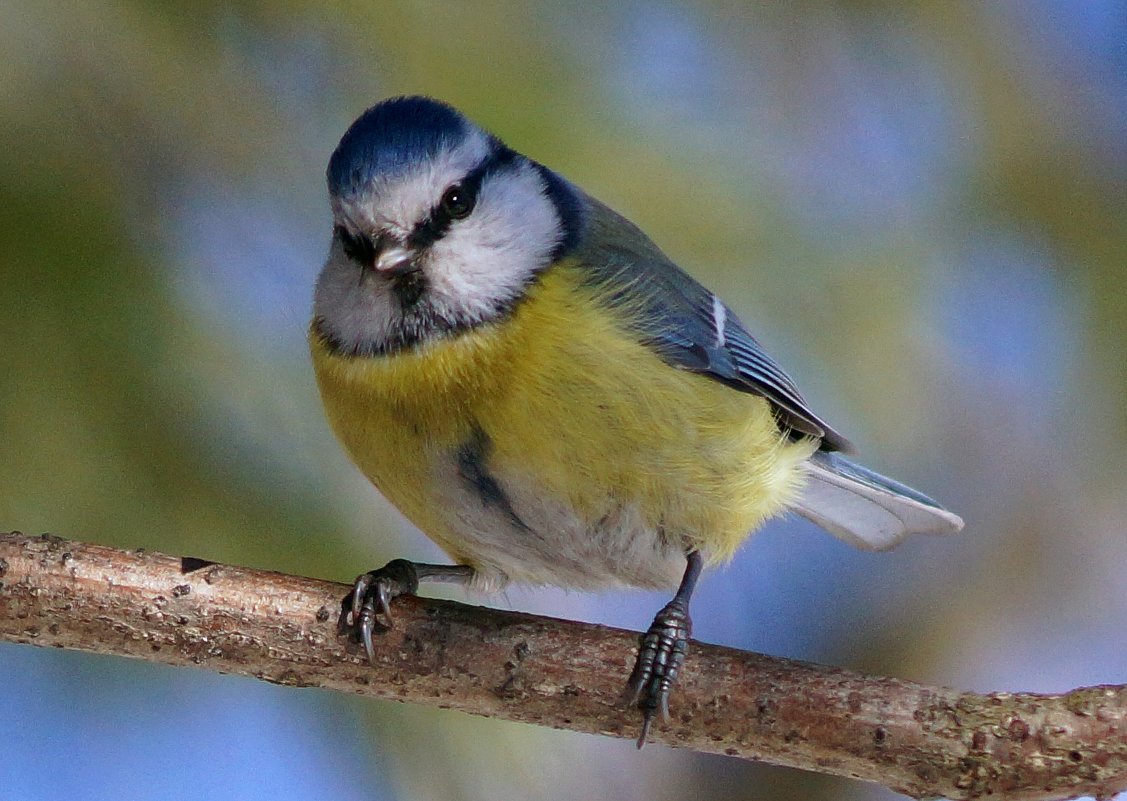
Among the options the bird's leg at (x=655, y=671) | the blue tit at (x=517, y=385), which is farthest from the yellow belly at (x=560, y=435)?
the bird's leg at (x=655, y=671)

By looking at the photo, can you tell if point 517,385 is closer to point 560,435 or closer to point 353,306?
point 560,435

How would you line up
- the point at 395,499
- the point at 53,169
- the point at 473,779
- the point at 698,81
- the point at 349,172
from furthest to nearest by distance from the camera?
the point at 698,81, the point at 473,779, the point at 53,169, the point at 395,499, the point at 349,172

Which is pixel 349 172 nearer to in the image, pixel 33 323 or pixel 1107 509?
pixel 33 323

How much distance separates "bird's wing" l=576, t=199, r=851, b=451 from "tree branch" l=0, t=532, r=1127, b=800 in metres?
0.25

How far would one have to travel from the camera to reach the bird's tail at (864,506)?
1.15m

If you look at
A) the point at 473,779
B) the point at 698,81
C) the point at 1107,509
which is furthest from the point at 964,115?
the point at 473,779

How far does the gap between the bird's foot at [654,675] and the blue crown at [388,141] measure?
385mm

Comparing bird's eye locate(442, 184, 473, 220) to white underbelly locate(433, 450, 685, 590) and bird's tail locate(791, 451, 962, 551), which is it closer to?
white underbelly locate(433, 450, 685, 590)

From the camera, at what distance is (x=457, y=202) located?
2.96 feet

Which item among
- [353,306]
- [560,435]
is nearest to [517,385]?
[560,435]

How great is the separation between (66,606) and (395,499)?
253 mm

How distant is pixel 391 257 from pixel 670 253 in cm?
53

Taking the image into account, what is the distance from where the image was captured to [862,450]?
1417mm

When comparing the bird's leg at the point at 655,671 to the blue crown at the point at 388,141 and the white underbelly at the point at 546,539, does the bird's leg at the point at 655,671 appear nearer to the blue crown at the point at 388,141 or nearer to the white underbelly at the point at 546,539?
the white underbelly at the point at 546,539
